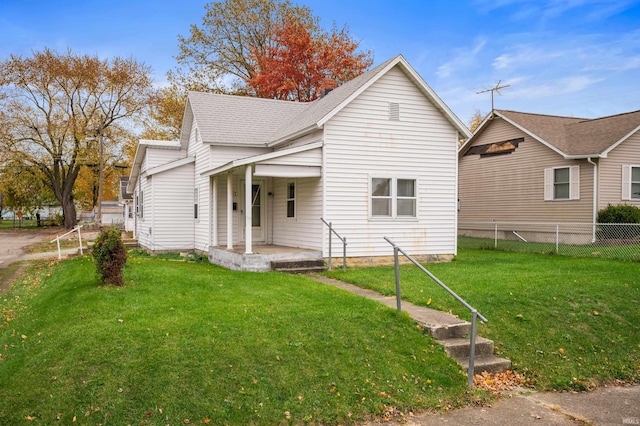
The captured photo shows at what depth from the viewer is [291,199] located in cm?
1577

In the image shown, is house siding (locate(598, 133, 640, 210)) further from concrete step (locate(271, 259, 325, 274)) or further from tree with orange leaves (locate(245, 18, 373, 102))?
tree with orange leaves (locate(245, 18, 373, 102))

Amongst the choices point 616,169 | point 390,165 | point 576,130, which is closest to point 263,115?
point 390,165

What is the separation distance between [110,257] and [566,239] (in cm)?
1738

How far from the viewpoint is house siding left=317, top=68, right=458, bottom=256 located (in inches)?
554

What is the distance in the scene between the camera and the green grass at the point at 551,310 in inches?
285

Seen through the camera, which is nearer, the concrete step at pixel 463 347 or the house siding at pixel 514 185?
the concrete step at pixel 463 347

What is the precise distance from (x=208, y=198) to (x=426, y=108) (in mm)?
7366

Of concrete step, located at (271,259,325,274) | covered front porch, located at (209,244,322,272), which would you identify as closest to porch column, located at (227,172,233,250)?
covered front porch, located at (209,244,322,272)

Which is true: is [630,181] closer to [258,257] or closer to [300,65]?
[258,257]

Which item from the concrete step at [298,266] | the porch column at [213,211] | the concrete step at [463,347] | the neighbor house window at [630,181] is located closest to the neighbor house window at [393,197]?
the concrete step at [298,266]

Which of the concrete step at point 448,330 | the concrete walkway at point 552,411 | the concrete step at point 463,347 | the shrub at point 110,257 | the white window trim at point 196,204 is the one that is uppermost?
the white window trim at point 196,204

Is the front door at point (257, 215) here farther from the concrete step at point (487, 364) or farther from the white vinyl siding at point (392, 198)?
the concrete step at point (487, 364)

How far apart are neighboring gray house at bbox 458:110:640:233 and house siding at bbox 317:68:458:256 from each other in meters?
7.42

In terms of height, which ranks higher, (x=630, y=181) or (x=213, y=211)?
(x=630, y=181)
